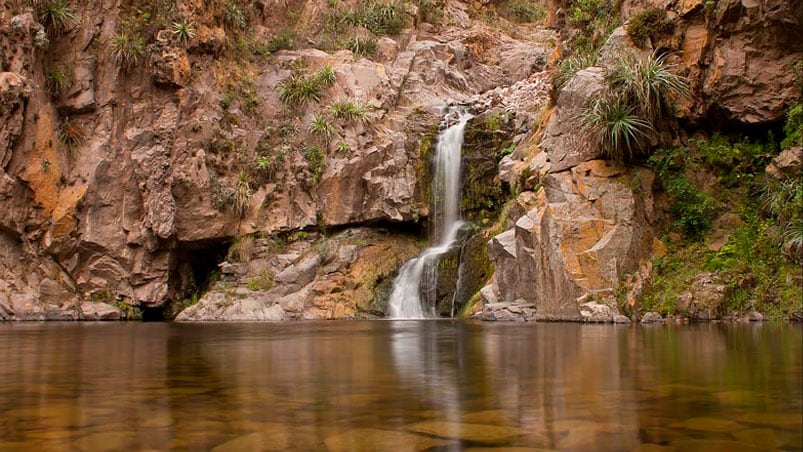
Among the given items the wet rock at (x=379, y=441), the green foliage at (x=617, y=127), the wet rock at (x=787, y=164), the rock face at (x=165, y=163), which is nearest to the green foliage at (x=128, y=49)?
the rock face at (x=165, y=163)

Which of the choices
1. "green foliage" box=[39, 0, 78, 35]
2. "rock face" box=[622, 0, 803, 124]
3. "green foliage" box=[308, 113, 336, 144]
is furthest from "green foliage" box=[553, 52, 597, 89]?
"green foliage" box=[39, 0, 78, 35]

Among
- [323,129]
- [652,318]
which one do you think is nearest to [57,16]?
[323,129]

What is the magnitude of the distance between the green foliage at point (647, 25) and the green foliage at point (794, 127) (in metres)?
3.81

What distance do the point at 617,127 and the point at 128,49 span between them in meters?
18.8

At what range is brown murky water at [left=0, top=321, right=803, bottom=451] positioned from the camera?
3.25m

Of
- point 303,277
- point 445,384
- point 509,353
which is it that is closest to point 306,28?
point 303,277

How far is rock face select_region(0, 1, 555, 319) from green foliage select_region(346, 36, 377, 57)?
2.18 m

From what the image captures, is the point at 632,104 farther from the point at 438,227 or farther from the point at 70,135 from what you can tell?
the point at 70,135

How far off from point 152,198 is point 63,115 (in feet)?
16.3

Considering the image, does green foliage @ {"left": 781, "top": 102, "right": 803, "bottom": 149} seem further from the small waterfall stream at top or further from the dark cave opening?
the dark cave opening

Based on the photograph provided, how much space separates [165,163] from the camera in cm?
2403

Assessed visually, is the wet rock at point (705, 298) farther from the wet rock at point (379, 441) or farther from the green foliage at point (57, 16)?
the green foliage at point (57, 16)

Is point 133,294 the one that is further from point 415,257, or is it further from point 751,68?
point 751,68

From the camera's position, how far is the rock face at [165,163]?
22594mm
